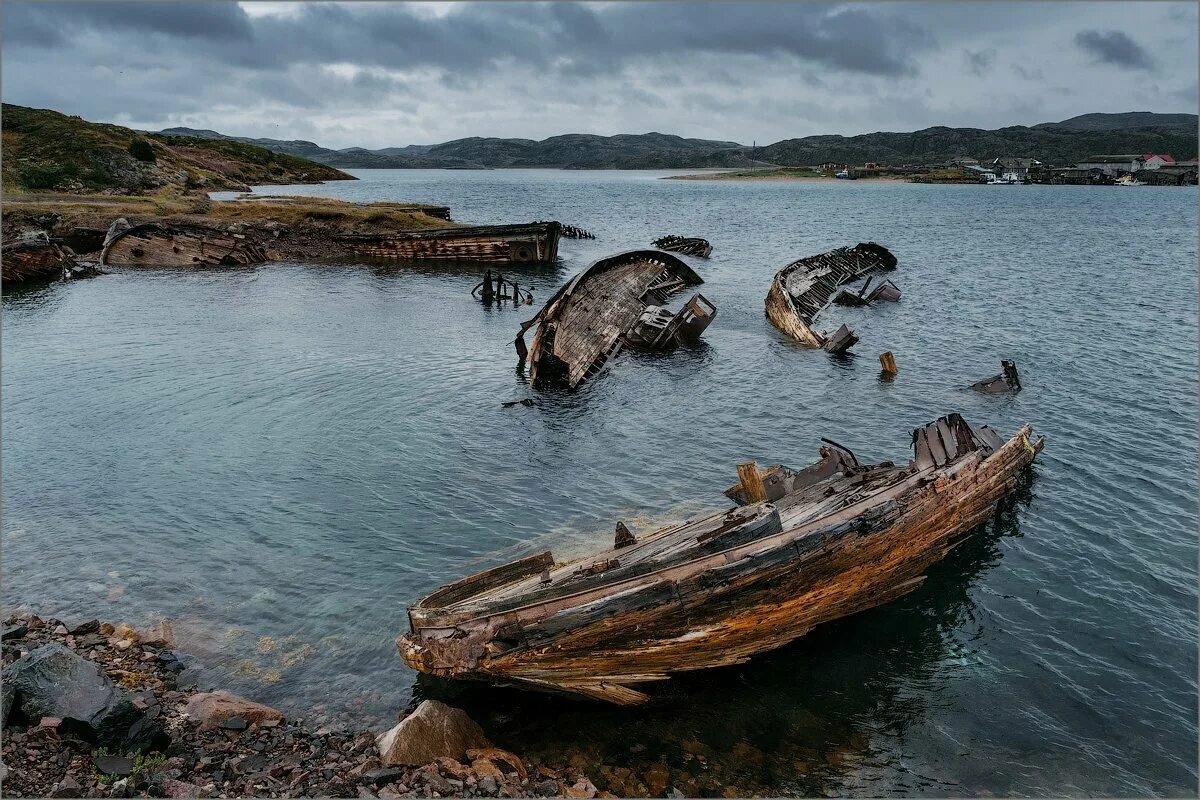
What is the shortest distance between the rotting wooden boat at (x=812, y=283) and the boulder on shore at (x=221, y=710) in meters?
31.7

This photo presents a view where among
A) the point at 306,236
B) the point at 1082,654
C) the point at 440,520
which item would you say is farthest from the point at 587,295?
the point at 306,236

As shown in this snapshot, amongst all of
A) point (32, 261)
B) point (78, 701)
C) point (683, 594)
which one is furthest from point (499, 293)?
point (78, 701)

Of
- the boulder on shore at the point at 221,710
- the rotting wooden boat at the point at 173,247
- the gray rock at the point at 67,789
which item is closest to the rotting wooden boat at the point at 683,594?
the boulder on shore at the point at 221,710

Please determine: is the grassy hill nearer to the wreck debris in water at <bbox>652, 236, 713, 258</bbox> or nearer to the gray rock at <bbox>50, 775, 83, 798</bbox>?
the wreck debris in water at <bbox>652, 236, 713, 258</bbox>

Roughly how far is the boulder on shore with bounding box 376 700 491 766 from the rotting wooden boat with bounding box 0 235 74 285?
53.2 m

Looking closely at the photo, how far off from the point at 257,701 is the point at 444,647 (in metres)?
3.79

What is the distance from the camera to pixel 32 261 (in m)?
50.9

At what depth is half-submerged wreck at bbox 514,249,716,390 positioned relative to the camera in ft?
103

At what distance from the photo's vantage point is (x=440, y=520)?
1939 cm

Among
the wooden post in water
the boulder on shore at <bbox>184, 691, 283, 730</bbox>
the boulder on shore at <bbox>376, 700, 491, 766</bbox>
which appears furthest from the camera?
the wooden post in water

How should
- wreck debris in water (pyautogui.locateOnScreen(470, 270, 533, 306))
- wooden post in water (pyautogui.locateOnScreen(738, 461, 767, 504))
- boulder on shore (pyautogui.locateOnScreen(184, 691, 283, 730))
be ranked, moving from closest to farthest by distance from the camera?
boulder on shore (pyautogui.locateOnScreen(184, 691, 283, 730)) → wooden post in water (pyautogui.locateOnScreen(738, 461, 767, 504)) → wreck debris in water (pyautogui.locateOnScreen(470, 270, 533, 306))

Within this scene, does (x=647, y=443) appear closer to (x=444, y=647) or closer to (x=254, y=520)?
(x=254, y=520)

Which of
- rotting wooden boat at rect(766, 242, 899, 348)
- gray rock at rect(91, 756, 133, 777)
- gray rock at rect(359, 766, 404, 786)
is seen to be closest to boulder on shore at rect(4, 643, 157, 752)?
gray rock at rect(91, 756, 133, 777)

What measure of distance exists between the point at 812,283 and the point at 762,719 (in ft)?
141
